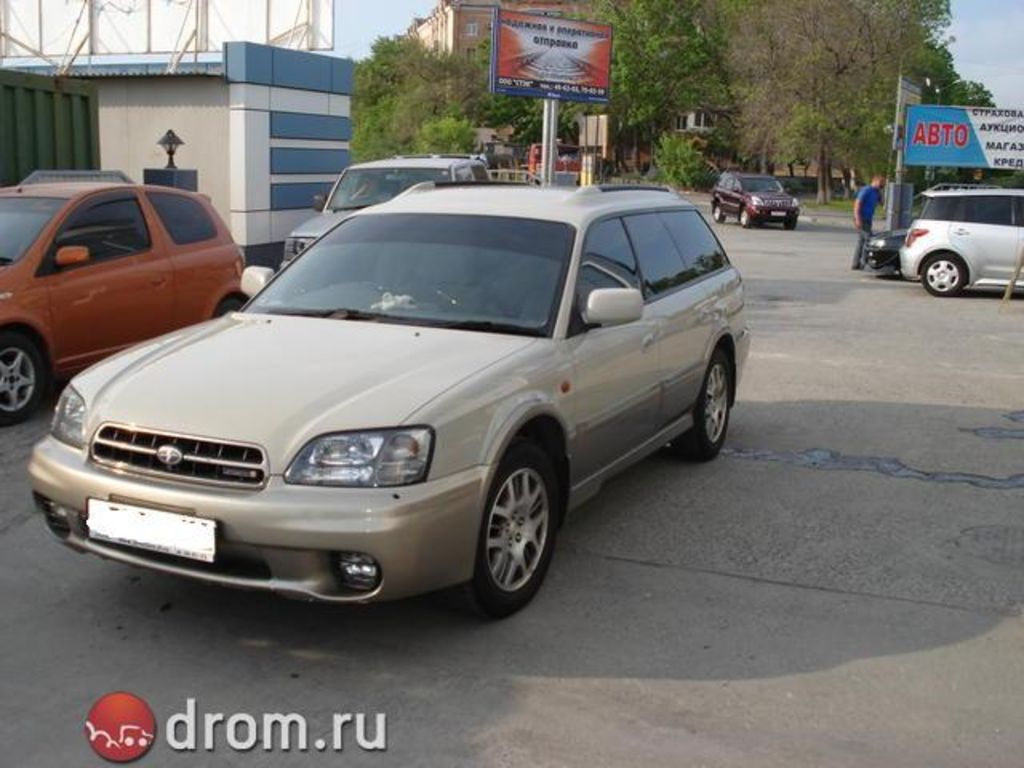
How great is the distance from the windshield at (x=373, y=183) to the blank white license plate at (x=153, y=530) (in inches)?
421

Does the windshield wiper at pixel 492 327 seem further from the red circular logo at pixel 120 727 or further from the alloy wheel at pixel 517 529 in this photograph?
the red circular logo at pixel 120 727

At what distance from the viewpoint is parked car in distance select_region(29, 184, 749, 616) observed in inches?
152

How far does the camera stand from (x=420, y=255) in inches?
208

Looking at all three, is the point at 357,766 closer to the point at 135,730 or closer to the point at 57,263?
the point at 135,730

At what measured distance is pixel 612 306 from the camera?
491cm

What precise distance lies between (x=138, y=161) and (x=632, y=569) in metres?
14.9

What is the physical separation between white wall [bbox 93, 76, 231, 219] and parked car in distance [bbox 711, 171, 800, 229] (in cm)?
2018

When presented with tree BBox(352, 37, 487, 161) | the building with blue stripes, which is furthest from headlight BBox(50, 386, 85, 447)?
tree BBox(352, 37, 487, 161)

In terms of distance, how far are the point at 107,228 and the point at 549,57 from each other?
84.3ft

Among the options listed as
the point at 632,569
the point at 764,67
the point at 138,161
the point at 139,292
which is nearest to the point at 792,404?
the point at 632,569

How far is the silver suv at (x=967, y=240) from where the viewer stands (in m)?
16.3

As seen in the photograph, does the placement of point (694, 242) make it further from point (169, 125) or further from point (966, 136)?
point (966, 136)

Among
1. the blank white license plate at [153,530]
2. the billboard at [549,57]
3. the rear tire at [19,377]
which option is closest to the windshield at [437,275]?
the blank white license plate at [153,530]

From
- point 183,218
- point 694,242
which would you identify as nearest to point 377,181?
point 183,218
